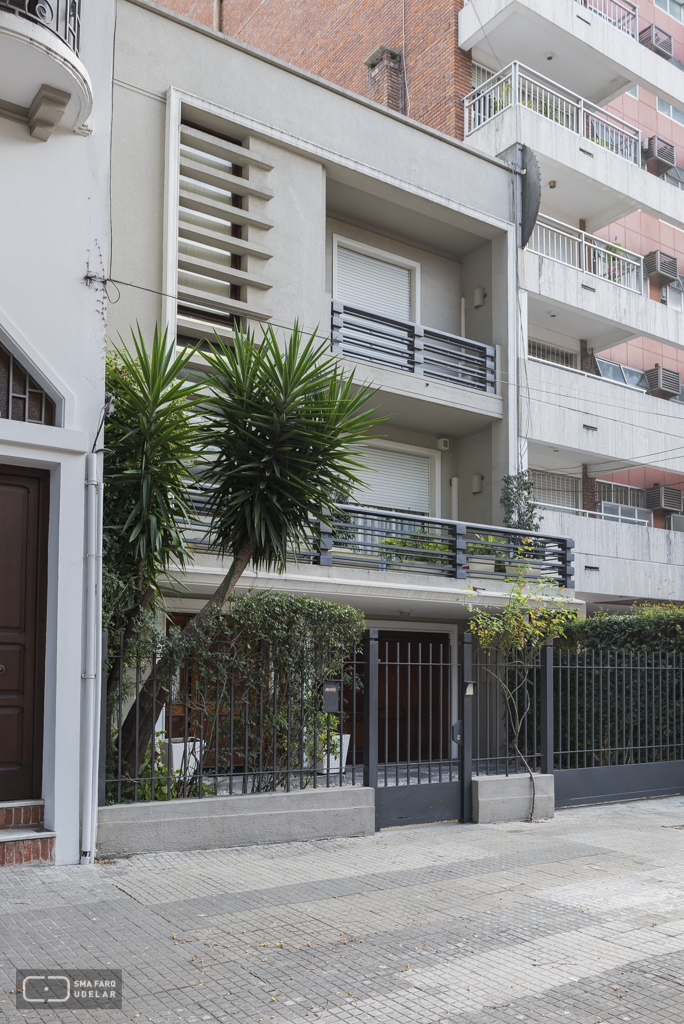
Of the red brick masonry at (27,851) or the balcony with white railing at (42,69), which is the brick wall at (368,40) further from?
the red brick masonry at (27,851)

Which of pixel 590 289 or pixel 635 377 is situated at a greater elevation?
pixel 590 289

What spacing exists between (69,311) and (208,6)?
22863mm

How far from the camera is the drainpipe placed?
23.5 feet

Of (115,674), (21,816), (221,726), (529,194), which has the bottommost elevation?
(21,816)

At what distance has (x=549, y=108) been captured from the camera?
65.4 ft

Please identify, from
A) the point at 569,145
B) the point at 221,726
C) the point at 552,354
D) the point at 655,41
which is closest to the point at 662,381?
the point at 552,354

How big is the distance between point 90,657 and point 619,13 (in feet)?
70.8

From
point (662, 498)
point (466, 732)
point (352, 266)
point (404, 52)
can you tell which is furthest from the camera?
point (662, 498)

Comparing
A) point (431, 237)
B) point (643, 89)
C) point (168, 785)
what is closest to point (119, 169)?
point (431, 237)

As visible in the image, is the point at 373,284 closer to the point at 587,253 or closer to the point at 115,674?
the point at 587,253

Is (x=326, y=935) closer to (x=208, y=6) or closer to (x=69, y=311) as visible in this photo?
(x=69, y=311)

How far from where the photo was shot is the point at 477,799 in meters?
10.0

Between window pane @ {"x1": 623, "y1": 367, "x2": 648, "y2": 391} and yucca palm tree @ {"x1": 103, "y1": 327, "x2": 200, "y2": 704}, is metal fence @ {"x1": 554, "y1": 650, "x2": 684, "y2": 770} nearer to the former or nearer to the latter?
yucca palm tree @ {"x1": 103, "y1": 327, "x2": 200, "y2": 704}

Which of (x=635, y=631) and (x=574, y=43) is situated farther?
(x=574, y=43)
